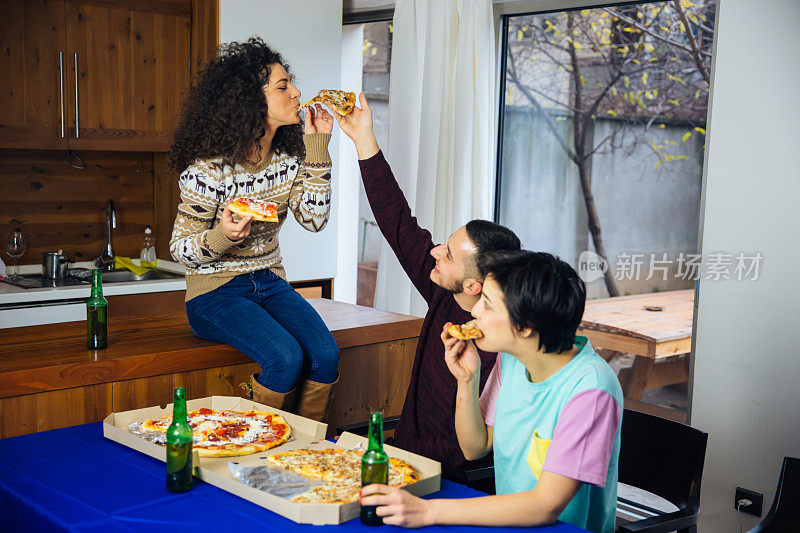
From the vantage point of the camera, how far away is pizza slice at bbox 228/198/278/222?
A: 2.37 meters

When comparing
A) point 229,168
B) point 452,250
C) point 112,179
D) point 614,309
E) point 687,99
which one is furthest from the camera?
point 112,179

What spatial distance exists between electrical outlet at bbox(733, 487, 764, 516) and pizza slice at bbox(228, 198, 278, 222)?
2.09 m

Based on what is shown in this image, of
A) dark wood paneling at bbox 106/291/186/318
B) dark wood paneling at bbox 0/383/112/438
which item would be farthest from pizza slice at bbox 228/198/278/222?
dark wood paneling at bbox 106/291/186/318

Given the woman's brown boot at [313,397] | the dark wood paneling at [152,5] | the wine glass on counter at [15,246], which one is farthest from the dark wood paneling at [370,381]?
the dark wood paneling at [152,5]

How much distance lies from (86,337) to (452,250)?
1.31m

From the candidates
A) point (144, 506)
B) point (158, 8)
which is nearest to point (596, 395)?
point (144, 506)

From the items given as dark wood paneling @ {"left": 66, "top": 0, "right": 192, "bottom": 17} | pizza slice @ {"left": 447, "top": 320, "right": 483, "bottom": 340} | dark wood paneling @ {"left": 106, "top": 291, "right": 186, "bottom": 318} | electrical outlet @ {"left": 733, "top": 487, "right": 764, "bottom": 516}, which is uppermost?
dark wood paneling @ {"left": 66, "top": 0, "right": 192, "bottom": 17}

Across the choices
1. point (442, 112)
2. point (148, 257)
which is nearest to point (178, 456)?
point (442, 112)

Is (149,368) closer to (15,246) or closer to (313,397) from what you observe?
(313,397)

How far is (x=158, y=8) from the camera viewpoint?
4.05m

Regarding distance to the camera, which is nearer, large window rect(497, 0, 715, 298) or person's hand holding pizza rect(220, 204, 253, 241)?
person's hand holding pizza rect(220, 204, 253, 241)

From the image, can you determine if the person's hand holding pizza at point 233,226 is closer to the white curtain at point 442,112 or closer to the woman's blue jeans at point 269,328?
the woman's blue jeans at point 269,328

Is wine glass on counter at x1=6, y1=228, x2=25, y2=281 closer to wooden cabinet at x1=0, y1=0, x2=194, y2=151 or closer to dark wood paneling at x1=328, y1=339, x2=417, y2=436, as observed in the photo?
wooden cabinet at x1=0, y1=0, x2=194, y2=151

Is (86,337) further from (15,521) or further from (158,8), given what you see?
(158,8)
